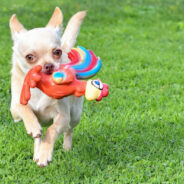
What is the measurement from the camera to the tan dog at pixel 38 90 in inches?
139

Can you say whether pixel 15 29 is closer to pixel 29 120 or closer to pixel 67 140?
pixel 29 120

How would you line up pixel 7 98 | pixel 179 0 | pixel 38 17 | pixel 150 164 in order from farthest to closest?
pixel 179 0
pixel 38 17
pixel 7 98
pixel 150 164

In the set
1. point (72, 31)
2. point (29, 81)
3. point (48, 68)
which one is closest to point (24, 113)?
point (29, 81)

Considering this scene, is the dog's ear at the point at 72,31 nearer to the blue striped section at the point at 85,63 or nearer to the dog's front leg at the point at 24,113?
the blue striped section at the point at 85,63

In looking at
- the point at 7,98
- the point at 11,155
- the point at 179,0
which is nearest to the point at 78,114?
the point at 11,155

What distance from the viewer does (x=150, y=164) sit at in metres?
4.28

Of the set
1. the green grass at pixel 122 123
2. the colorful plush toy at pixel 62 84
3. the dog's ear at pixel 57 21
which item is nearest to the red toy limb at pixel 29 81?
the colorful plush toy at pixel 62 84

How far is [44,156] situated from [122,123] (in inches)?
71.4

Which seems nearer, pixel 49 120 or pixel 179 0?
pixel 49 120

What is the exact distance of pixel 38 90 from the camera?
3887 mm

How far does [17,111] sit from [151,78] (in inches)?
137

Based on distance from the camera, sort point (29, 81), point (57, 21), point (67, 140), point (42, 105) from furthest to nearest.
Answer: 1. point (67, 140)
2. point (57, 21)
3. point (42, 105)
4. point (29, 81)

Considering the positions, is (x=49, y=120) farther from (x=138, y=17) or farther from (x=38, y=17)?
(x=138, y=17)

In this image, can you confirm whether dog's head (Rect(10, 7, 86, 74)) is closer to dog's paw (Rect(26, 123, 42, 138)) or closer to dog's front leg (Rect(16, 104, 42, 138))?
dog's front leg (Rect(16, 104, 42, 138))
